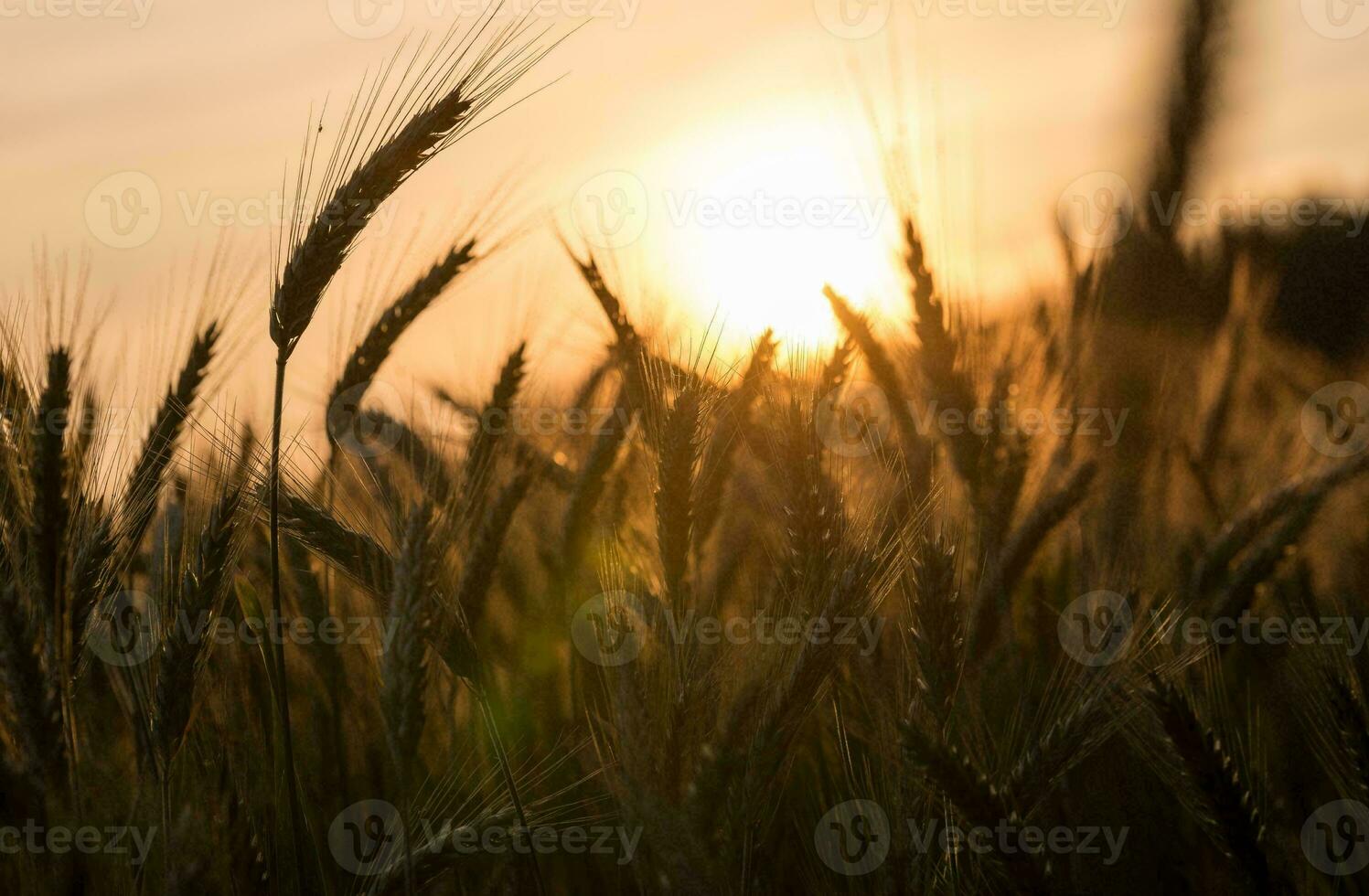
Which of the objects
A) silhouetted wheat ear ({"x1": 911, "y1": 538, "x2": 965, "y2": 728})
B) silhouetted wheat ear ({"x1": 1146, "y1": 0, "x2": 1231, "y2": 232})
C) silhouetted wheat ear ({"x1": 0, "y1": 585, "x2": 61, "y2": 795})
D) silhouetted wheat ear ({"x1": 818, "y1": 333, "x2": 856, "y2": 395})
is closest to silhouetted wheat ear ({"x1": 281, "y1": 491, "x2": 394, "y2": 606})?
silhouetted wheat ear ({"x1": 0, "y1": 585, "x2": 61, "y2": 795})

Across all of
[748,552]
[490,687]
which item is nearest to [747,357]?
[748,552]

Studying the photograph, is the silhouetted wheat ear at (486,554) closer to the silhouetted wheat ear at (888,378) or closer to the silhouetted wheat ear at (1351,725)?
the silhouetted wheat ear at (888,378)

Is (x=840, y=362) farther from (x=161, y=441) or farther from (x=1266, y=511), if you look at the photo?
(x=161, y=441)

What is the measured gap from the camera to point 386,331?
8.20 ft

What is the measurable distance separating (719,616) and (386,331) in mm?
1037

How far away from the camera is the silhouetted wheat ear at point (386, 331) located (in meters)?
2.45

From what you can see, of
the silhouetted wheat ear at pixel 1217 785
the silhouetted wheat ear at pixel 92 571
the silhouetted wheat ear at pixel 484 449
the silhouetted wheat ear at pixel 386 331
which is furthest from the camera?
the silhouetted wheat ear at pixel 386 331

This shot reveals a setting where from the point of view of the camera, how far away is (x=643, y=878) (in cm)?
205

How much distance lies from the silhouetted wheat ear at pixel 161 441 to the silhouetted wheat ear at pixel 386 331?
34 cm

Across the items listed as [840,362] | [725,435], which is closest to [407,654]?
[725,435]

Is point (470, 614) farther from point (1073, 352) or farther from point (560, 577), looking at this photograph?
point (1073, 352)

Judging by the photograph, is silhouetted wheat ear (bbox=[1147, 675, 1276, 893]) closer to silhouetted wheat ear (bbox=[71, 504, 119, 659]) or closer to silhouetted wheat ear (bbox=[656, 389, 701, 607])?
silhouetted wheat ear (bbox=[656, 389, 701, 607])

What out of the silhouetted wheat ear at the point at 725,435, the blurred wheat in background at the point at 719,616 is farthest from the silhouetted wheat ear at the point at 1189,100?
the silhouetted wheat ear at the point at 725,435

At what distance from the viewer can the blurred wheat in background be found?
1.75 m
